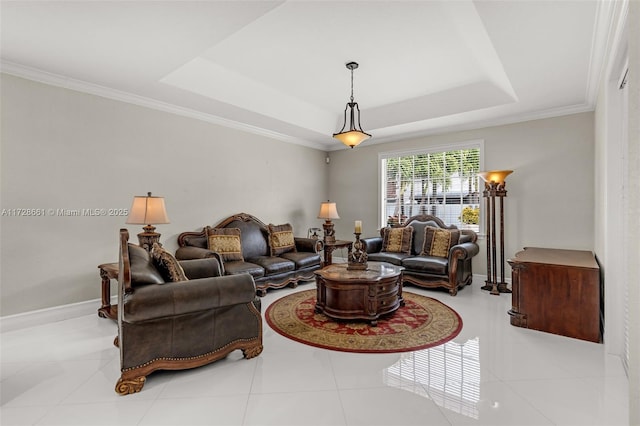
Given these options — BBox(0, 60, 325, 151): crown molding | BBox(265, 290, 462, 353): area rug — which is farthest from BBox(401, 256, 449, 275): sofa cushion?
BBox(0, 60, 325, 151): crown molding

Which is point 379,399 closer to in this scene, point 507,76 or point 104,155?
point 507,76

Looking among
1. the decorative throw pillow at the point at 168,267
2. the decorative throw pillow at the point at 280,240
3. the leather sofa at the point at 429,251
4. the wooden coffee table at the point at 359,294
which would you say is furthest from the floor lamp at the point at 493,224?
the decorative throw pillow at the point at 168,267

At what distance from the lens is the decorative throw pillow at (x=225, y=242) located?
4.73m

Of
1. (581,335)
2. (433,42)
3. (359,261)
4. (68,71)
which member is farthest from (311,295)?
(68,71)

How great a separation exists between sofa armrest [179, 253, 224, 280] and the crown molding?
2.40m

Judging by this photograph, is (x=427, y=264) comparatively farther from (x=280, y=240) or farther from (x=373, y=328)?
(x=280, y=240)

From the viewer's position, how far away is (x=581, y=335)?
3092 mm

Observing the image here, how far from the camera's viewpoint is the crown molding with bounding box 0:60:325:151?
133 inches

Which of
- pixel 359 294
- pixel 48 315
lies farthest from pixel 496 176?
pixel 48 315

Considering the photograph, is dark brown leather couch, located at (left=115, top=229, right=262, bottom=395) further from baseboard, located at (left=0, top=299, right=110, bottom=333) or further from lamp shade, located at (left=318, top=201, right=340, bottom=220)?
lamp shade, located at (left=318, top=201, right=340, bottom=220)

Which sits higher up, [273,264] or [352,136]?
[352,136]

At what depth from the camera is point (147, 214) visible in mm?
3594

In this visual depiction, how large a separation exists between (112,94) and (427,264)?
15.3 ft

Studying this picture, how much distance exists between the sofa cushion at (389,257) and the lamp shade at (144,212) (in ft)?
10.6
